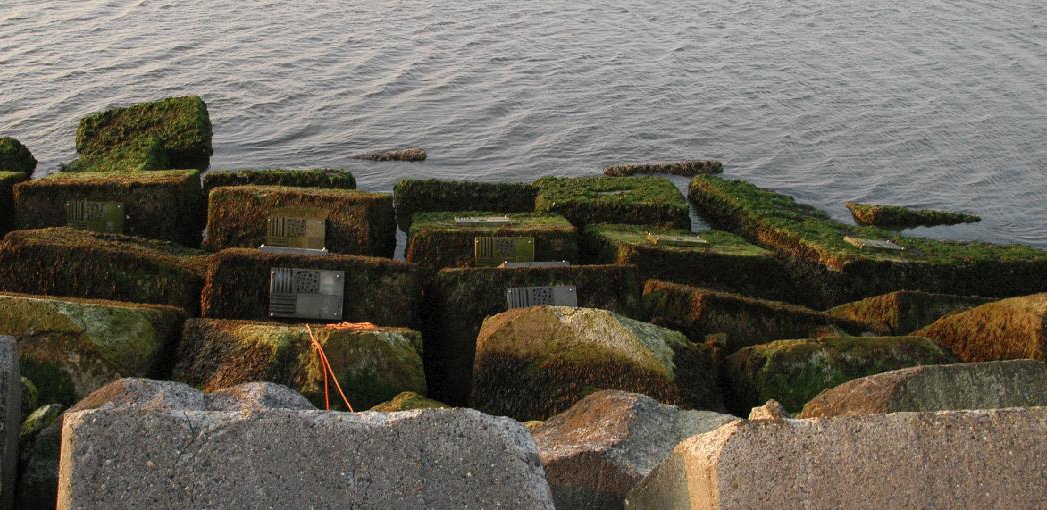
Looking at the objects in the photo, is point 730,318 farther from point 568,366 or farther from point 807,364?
point 568,366

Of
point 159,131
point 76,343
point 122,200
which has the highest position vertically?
point 76,343

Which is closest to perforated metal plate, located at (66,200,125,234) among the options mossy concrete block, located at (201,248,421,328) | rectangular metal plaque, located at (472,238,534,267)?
mossy concrete block, located at (201,248,421,328)

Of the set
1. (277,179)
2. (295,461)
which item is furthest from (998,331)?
(277,179)

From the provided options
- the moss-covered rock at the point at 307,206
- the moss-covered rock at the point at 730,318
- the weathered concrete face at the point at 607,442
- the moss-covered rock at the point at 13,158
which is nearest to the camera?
the weathered concrete face at the point at 607,442

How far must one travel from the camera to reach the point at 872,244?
10.6 meters

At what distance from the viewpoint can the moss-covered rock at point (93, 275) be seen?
7480mm

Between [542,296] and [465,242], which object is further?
[465,242]

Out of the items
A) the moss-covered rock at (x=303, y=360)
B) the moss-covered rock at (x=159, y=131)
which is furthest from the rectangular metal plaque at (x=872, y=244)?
the moss-covered rock at (x=159, y=131)

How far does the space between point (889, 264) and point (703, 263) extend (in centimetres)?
195

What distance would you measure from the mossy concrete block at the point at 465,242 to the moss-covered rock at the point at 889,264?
255cm

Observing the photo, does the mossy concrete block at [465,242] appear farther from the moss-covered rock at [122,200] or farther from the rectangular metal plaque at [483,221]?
the moss-covered rock at [122,200]

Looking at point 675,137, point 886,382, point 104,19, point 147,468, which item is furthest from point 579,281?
point 104,19

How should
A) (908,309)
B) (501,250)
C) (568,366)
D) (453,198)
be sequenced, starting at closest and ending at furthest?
(568,366) → (908,309) → (501,250) → (453,198)

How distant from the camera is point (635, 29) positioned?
22750 mm
